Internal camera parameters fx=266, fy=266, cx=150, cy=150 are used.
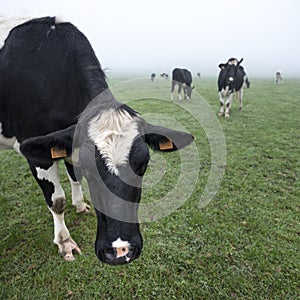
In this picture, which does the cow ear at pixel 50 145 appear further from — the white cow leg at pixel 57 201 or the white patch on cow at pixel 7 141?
the white patch on cow at pixel 7 141

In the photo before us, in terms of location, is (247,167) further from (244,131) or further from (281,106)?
(281,106)

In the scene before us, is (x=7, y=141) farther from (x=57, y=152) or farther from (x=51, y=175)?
(x=57, y=152)

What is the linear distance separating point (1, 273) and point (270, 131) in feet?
25.1

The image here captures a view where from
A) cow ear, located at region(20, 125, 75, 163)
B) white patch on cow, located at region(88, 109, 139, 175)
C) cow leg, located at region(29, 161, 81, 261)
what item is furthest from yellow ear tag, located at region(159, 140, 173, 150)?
cow leg, located at region(29, 161, 81, 261)

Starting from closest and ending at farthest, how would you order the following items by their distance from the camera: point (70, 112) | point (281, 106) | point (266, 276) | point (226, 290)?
point (70, 112) → point (226, 290) → point (266, 276) → point (281, 106)

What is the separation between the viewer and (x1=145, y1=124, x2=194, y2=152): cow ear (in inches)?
75.6

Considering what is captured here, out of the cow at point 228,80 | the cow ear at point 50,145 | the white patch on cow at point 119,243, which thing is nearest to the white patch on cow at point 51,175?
the cow ear at point 50,145

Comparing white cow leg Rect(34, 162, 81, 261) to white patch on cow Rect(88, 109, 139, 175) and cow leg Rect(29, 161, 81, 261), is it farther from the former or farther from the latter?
white patch on cow Rect(88, 109, 139, 175)

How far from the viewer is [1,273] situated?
8.96 ft

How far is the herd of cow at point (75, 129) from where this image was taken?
66.2 inches

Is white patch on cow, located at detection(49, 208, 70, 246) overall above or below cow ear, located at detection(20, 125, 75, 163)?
below

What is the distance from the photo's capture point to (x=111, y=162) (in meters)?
1.62

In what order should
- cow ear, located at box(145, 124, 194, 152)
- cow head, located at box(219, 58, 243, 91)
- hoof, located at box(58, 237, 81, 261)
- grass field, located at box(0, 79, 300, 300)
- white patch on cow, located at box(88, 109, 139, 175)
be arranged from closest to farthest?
white patch on cow, located at box(88, 109, 139, 175) → cow ear, located at box(145, 124, 194, 152) → grass field, located at box(0, 79, 300, 300) → hoof, located at box(58, 237, 81, 261) → cow head, located at box(219, 58, 243, 91)

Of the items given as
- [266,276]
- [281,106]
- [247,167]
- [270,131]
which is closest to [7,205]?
[266,276]
